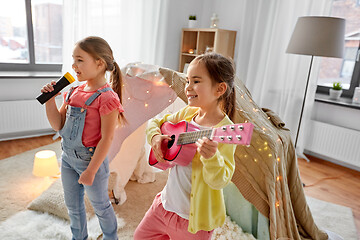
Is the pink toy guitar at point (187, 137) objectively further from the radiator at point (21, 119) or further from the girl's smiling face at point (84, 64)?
the radiator at point (21, 119)

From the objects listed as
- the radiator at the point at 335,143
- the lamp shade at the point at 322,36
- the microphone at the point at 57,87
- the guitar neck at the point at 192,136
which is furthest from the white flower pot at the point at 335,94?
the microphone at the point at 57,87

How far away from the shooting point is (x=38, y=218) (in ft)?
5.49

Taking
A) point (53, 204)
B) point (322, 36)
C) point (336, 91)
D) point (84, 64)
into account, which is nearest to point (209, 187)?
point (84, 64)

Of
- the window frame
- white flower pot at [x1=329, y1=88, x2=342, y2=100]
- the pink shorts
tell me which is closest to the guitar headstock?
the pink shorts

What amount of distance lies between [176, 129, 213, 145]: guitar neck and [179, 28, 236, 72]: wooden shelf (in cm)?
243

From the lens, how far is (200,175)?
34.1 inches

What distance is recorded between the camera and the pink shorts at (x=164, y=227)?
916mm

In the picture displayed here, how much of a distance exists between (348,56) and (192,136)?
296 centimetres

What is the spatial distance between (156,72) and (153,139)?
0.74 meters

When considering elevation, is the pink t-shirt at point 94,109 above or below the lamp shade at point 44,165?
above

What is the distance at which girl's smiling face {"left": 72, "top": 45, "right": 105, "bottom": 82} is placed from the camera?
1084 millimetres

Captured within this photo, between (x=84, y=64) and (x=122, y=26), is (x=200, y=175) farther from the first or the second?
(x=122, y=26)

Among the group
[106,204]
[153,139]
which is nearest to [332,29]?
[153,139]

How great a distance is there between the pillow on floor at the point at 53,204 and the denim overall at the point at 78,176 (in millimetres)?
386
